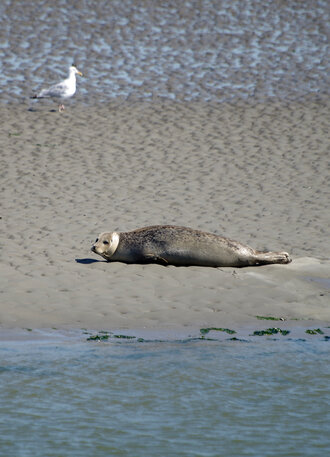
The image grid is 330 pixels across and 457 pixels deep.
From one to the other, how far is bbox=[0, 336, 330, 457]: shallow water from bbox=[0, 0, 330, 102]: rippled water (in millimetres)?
12150

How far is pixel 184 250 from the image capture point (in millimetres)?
8586

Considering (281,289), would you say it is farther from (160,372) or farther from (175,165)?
(175,165)

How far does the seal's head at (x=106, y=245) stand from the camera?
337 inches

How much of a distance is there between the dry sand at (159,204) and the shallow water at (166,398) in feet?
2.55

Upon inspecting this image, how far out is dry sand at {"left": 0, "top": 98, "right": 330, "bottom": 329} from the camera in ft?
24.0

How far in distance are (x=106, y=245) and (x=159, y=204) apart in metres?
3.13

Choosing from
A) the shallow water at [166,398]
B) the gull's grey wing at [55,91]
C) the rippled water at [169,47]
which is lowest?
the shallow water at [166,398]

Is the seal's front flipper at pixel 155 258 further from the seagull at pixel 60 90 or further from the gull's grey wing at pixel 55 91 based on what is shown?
the gull's grey wing at pixel 55 91

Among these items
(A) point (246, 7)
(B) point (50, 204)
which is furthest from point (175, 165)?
(A) point (246, 7)

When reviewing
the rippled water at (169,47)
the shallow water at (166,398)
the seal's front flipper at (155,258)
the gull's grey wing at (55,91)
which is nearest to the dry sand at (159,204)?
the seal's front flipper at (155,258)

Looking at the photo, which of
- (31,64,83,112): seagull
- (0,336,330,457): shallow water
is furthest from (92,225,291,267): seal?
(31,64,83,112): seagull

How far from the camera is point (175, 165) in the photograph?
13.8 meters

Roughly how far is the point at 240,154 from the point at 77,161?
124 inches

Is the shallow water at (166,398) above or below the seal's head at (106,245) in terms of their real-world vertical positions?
below
